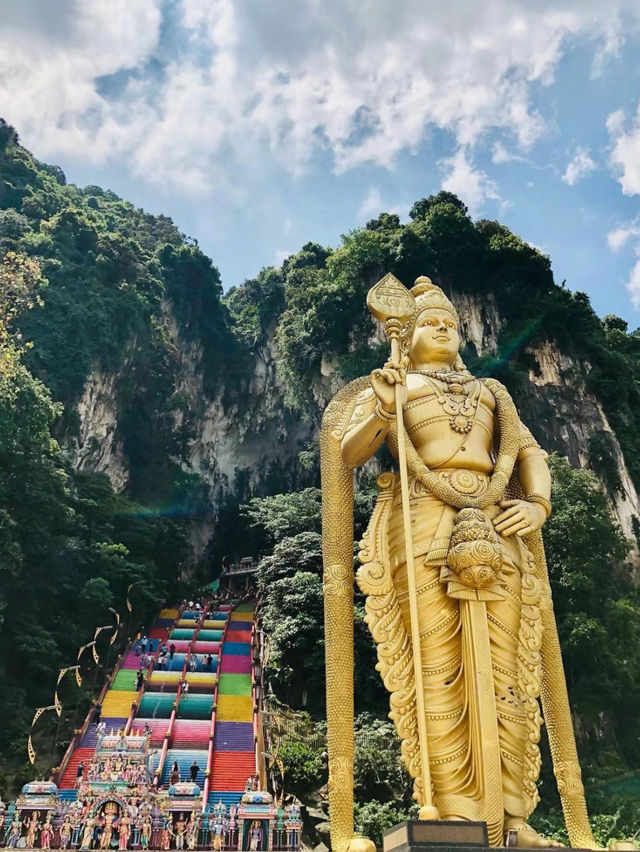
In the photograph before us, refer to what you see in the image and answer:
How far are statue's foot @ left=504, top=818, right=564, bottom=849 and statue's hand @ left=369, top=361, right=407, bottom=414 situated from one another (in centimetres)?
247

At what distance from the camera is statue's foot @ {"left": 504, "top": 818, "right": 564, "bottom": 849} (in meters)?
3.91

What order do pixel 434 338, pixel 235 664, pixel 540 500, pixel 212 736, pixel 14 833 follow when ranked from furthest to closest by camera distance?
Answer: pixel 235 664
pixel 212 736
pixel 14 833
pixel 434 338
pixel 540 500

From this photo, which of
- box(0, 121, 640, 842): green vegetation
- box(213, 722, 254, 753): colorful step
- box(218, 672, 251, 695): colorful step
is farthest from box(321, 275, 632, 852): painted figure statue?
box(218, 672, 251, 695): colorful step

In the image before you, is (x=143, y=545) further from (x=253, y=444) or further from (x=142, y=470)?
(x=253, y=444)

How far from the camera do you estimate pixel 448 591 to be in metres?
4.62

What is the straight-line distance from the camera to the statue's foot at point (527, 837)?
3.91 metres

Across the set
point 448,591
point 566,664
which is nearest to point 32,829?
point 448,591

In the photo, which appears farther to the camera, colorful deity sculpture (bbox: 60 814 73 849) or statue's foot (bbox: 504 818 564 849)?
colorful deity sculpture (bbox: 60 814 73 849)

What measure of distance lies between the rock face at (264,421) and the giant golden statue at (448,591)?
45.9 feet

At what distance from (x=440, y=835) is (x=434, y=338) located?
3509 mm

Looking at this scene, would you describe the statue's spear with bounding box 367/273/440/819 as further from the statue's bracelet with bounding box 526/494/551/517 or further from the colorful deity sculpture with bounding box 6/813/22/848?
the colorful deity sculpture with bounding box 6/813/22/848

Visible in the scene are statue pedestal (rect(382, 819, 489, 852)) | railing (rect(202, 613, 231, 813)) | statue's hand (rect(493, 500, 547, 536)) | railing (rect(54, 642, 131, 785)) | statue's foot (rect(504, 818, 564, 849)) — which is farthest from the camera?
railing (rect(54, 642, 131, 785))

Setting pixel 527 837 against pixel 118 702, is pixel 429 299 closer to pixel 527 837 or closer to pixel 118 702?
pixel 527 837

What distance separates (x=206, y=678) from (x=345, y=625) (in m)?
12.6
